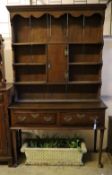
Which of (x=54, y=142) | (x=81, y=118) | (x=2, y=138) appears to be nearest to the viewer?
(x=81, y=118)

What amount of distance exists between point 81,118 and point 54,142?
60cm

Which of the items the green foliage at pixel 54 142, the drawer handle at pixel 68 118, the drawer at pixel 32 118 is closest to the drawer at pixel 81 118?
the drawer handle at pixel 68 118

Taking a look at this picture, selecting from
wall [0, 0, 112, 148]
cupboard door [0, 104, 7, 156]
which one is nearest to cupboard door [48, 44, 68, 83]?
wall [0, 0, 112, 148]

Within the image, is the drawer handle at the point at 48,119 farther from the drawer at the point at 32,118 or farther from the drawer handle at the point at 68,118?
the drawer handle at the point at 68,118

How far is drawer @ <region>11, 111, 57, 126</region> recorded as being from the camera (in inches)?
97.0

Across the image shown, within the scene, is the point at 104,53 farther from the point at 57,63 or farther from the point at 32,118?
the point at 32,118

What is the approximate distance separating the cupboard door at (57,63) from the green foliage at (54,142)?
0.82 meters

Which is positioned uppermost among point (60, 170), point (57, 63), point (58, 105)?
point (57, 63)

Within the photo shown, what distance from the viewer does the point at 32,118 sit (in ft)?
8.14

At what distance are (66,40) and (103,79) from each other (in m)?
0.76

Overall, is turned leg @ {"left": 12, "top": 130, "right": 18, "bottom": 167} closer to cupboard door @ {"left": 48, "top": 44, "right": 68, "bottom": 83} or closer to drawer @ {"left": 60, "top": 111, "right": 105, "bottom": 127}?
drawer @ {"left": 60, "top": 111, "right": 105, "bottom": 127}

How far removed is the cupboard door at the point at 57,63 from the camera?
2.63m

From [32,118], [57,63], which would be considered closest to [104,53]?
[57,63]

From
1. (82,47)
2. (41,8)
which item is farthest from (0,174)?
(41,8)
